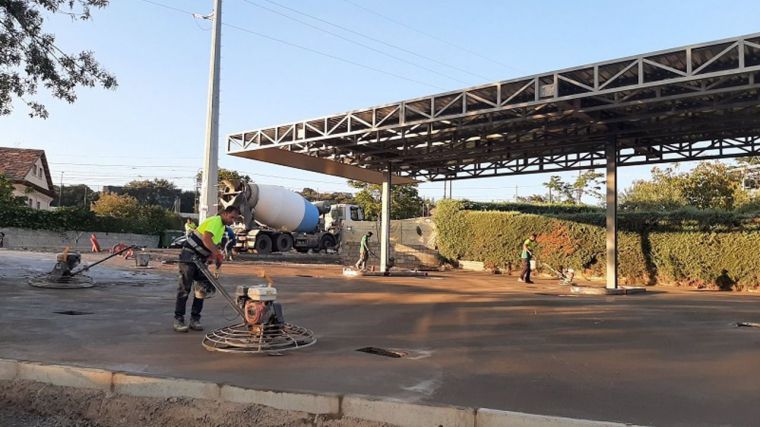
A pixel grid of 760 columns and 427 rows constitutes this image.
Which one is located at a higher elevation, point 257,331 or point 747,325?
point 257,331

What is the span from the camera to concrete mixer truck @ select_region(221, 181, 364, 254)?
2886 centimetres

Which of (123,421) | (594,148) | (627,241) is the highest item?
(594,148)

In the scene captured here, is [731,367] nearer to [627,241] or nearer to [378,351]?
[378,351]

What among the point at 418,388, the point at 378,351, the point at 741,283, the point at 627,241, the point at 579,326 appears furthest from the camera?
the point at 627,241

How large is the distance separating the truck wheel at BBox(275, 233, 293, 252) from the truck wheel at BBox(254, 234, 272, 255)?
626 mm

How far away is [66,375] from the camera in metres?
5.57

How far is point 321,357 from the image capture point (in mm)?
6637

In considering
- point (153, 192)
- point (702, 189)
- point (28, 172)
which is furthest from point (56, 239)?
point (153, 192)

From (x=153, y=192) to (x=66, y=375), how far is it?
96.9m

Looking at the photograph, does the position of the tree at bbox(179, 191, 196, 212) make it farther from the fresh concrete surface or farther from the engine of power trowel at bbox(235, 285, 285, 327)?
the engine of power trowel at bbox(235, 285, 285, 327)

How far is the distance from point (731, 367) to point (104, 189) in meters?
105

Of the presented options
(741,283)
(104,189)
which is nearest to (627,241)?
(741,283)

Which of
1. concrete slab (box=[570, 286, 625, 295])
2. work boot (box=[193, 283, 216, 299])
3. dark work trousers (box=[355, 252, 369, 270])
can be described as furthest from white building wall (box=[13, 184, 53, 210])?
work boot (box=[193, 283, 216, 299])

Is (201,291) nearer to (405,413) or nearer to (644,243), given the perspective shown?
(405,413)
